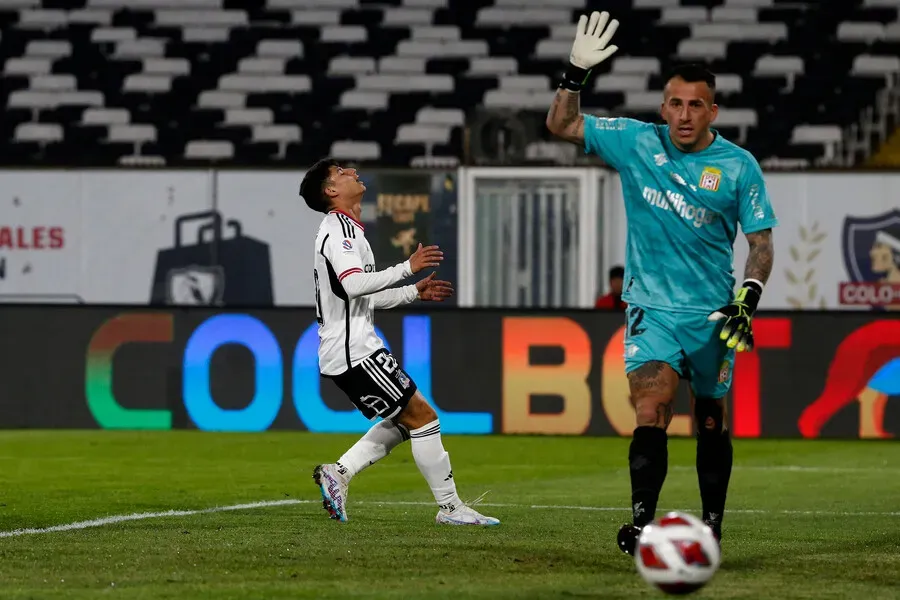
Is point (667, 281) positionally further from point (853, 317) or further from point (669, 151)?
point (853, 317)

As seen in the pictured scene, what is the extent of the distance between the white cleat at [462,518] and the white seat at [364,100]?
15.5 metres

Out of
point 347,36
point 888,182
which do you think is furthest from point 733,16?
point 888,182

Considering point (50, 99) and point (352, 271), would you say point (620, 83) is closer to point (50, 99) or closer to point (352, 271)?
point (50, 99)

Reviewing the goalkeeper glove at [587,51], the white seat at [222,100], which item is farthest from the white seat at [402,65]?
the goalkeeper glove at [587,51]

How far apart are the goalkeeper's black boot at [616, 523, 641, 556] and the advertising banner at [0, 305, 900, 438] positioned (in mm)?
9069

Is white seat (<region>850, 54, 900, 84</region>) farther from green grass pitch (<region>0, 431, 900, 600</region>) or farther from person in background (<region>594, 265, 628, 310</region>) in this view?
green grass pitch (<region>0, 431, 900, 600</region>)

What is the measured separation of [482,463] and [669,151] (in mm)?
6427

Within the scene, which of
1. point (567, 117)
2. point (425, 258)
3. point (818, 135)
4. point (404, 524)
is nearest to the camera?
point (567, 117)

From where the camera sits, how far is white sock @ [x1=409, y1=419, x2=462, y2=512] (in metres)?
8.25

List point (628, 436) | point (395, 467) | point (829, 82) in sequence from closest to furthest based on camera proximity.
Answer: point (395, 467) < point (628, 436) < point (829, 82)

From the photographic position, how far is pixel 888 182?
58.7 ft

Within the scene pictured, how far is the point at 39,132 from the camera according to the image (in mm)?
23344

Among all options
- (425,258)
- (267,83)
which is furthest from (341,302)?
(267,83)

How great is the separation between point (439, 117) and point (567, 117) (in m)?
16.0
